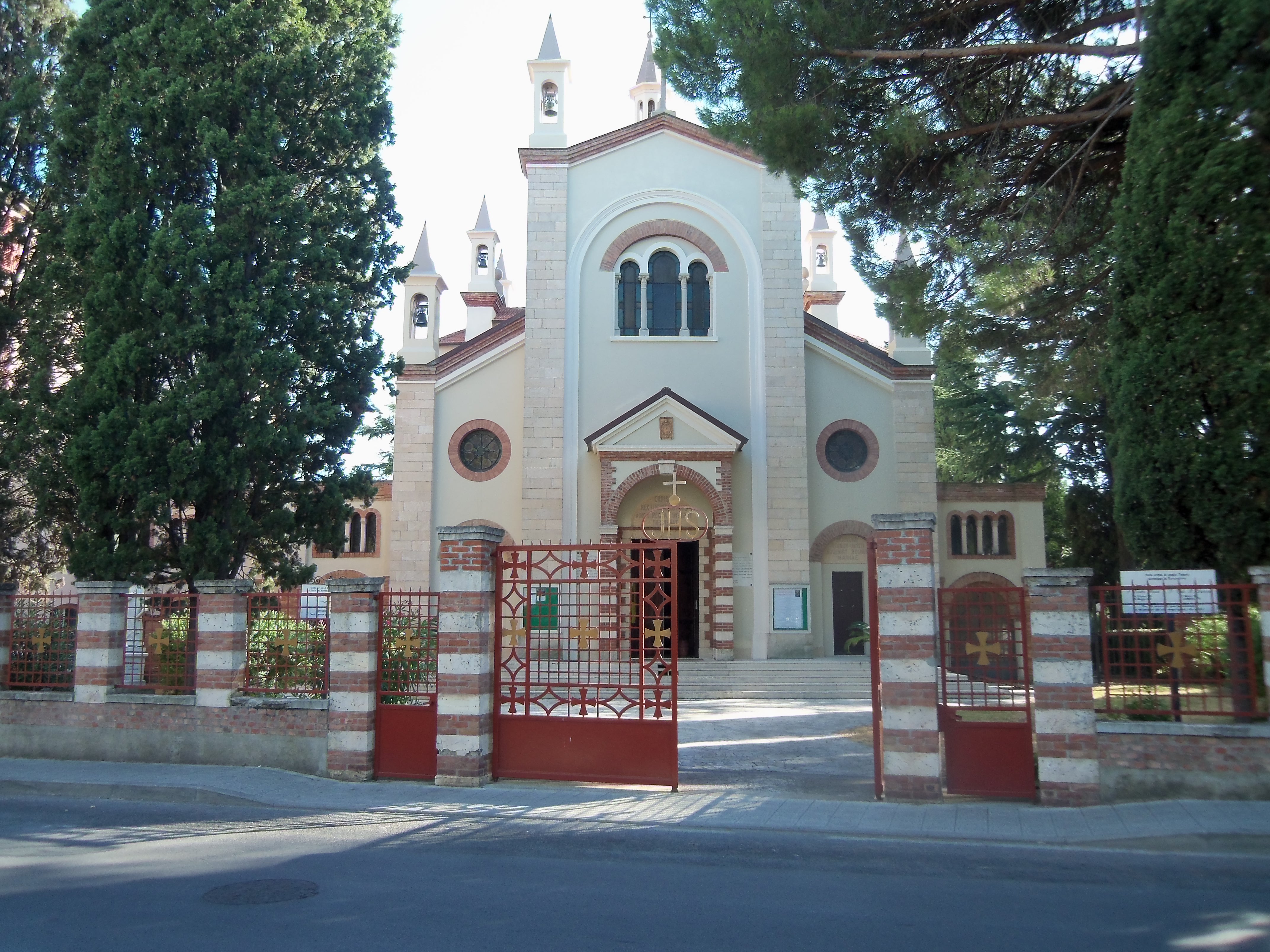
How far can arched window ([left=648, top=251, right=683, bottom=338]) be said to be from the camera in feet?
80.0

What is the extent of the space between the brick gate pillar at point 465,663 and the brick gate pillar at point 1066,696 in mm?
5308

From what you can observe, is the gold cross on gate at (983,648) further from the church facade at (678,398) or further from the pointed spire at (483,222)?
the pointed spire at (483,222)

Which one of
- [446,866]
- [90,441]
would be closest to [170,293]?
[90,441]

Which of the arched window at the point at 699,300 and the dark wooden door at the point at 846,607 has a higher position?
the arched window at the point at 699,300

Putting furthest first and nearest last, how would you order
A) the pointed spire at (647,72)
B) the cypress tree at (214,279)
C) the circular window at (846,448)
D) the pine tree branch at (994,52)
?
the pointed spire at (647,72) < the circular window at (846,448) < the cypress tree at (214,279) < the pine tree branch at (994,52)

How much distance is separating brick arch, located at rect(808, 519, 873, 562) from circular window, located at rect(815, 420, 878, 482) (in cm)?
122

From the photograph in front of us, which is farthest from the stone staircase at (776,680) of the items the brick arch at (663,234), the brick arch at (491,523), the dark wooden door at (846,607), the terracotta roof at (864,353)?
the brick arch at (663,234)

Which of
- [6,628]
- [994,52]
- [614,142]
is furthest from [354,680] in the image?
[614,142]

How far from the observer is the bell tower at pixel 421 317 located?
26297mm

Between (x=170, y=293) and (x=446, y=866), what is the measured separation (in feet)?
30.6

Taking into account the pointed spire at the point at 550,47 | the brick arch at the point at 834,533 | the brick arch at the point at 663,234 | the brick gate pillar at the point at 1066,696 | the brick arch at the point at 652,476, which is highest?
the pointed spire at the point at 550,47

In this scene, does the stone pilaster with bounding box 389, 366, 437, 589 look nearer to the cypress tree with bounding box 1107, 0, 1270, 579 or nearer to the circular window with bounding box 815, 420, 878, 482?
the circular window with bounding box 815, 420, 878, 482

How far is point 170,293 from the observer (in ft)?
43.2

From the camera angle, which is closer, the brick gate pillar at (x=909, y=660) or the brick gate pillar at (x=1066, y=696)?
the brick gate pillar at (x=1066, y=696)
